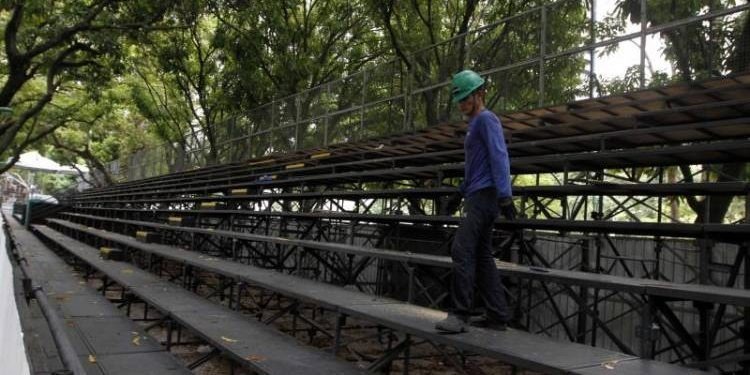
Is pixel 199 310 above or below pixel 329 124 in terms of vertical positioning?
below

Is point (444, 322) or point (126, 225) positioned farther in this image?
Result: point (126, 225)

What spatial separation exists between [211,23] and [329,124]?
28.9ft

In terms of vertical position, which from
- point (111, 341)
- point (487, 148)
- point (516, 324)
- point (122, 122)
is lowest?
point (111, 341)

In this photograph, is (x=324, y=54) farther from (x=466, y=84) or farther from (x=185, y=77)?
(x=466, y=84)

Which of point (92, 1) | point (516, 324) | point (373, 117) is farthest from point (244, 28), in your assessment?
point (516, 324)

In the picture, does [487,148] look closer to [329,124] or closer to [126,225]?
[329,124]

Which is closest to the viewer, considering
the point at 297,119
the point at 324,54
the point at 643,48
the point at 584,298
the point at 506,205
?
the point at 506,205

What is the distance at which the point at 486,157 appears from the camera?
397 cm

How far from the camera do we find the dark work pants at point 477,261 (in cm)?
384

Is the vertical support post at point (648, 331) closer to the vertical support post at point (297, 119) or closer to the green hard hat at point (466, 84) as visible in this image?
the green hard hat at point (466, 84)

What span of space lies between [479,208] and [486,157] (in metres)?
0.36

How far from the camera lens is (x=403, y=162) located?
991 cm

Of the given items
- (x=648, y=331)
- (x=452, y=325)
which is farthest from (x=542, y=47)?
(x=648, y=331)

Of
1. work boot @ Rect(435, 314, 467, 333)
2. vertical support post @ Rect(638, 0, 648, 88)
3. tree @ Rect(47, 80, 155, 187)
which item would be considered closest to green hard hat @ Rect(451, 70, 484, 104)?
work boot @ Rect(435, 314, 467, 333)
